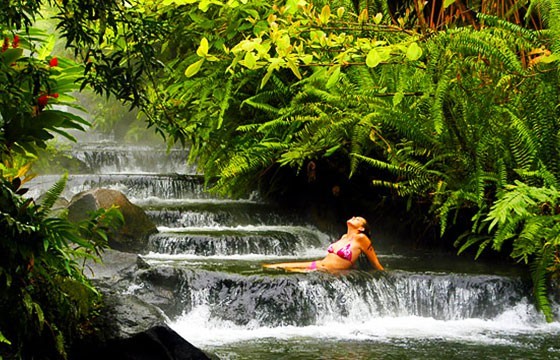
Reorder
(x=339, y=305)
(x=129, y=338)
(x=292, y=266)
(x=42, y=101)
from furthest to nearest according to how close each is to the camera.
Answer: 1. (x=292, y=266)
2. (x=339, y=305)
3. (x=129, y=338)
4. (x=42, y=101)

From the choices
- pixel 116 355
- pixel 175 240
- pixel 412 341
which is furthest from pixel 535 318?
pixel 116 355

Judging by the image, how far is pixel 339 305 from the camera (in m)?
6.22

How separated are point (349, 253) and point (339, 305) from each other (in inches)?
26.4

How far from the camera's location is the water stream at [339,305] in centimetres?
529

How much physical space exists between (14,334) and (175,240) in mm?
5226

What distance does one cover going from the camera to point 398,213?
8773 millimetres

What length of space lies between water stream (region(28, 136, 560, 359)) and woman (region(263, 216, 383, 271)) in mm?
164

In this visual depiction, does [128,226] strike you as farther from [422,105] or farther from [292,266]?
[422,105]

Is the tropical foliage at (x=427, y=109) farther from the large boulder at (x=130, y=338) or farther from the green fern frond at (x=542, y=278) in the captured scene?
the large boulder at (x=130, y=338)

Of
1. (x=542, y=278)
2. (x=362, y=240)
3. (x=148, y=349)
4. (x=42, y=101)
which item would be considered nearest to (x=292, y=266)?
(x=362, y=240)

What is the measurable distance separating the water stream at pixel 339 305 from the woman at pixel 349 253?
6.4 inches

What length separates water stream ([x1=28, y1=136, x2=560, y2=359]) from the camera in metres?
5.29

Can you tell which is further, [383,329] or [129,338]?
[383,329]

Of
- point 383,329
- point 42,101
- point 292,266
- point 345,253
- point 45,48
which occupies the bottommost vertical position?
point 383,329
